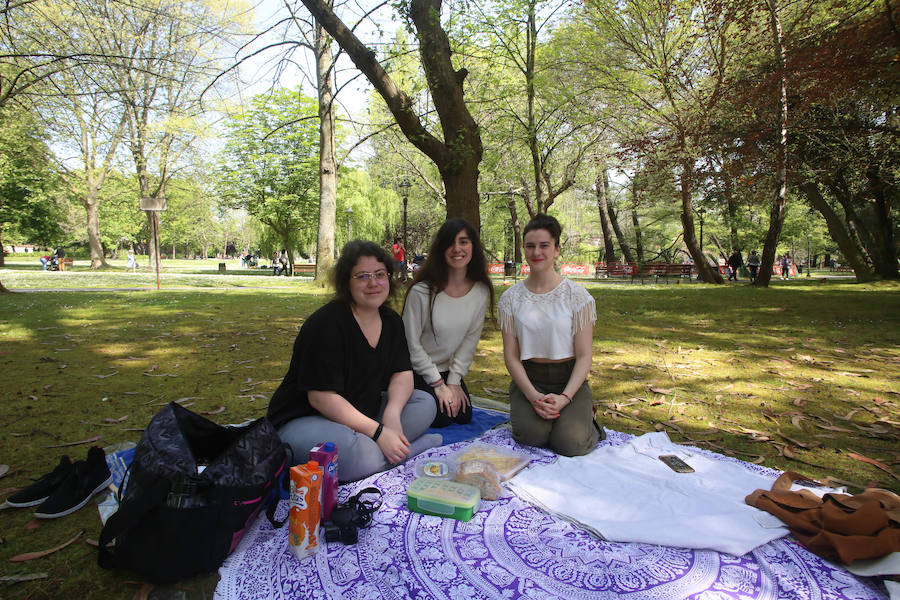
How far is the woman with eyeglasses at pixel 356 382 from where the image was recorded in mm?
2812

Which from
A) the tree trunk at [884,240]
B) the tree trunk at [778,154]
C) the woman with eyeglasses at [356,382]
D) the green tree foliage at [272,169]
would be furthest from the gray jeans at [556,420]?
the green tree foliage at [272,169]

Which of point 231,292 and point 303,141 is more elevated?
point 303,141

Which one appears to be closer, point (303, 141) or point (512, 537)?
point (512, 537)

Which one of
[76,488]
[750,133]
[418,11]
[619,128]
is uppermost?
[619,128]

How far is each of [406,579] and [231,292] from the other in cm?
1522

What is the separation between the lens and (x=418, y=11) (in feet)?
24.0

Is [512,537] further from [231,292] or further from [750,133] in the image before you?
[231,292]

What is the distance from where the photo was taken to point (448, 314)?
385 cm

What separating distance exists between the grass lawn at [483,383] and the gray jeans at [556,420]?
3.08 ft

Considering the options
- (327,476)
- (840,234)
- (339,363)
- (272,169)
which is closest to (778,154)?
(840,234)

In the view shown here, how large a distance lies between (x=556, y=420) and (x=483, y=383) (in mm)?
2214

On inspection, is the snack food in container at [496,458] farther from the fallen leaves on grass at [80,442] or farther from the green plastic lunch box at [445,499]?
the fallen leaves on grass at [80,442]

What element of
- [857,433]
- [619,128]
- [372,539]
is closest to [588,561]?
[372,539]

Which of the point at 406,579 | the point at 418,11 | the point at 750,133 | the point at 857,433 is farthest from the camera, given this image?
the point at 750,133
